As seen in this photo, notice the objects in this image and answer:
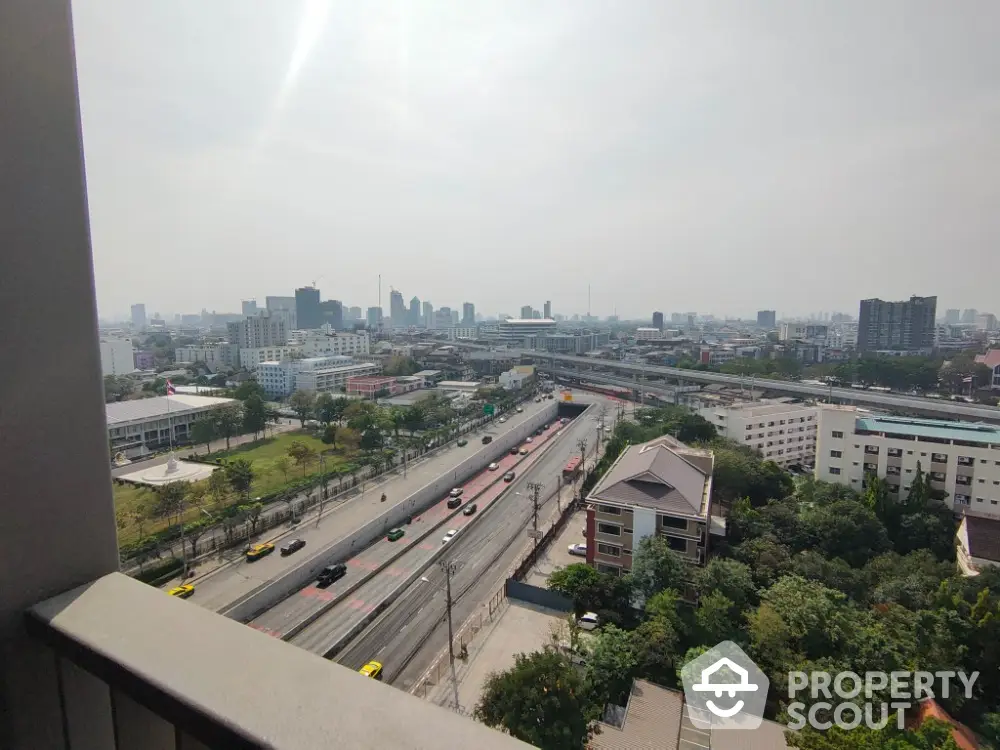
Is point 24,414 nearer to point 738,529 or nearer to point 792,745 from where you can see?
point 792,745

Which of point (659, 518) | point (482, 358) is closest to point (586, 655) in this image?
point (659, 518)

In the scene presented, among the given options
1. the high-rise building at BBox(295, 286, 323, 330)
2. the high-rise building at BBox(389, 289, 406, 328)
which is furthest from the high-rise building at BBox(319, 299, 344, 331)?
the high-rise building at BBox(389, 289, 406, 328)

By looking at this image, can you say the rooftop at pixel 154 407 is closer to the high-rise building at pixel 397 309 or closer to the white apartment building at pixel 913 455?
the white apartment building at pixel 913 455

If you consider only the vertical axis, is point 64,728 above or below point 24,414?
below

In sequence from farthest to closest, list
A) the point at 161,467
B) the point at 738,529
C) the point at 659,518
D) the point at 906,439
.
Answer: the point at 161,467 < the point at 906,439 < the point at 738,529 < the point at 659,518

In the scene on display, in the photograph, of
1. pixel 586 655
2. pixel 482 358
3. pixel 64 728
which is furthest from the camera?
pixel 482 358

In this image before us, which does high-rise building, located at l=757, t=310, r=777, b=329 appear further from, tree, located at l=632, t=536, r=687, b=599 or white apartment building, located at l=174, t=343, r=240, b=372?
tree, located at l=632, t=536, r=687, b=599

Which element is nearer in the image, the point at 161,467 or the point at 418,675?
the point at 418,675

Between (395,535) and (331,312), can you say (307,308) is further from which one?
(395,535)
